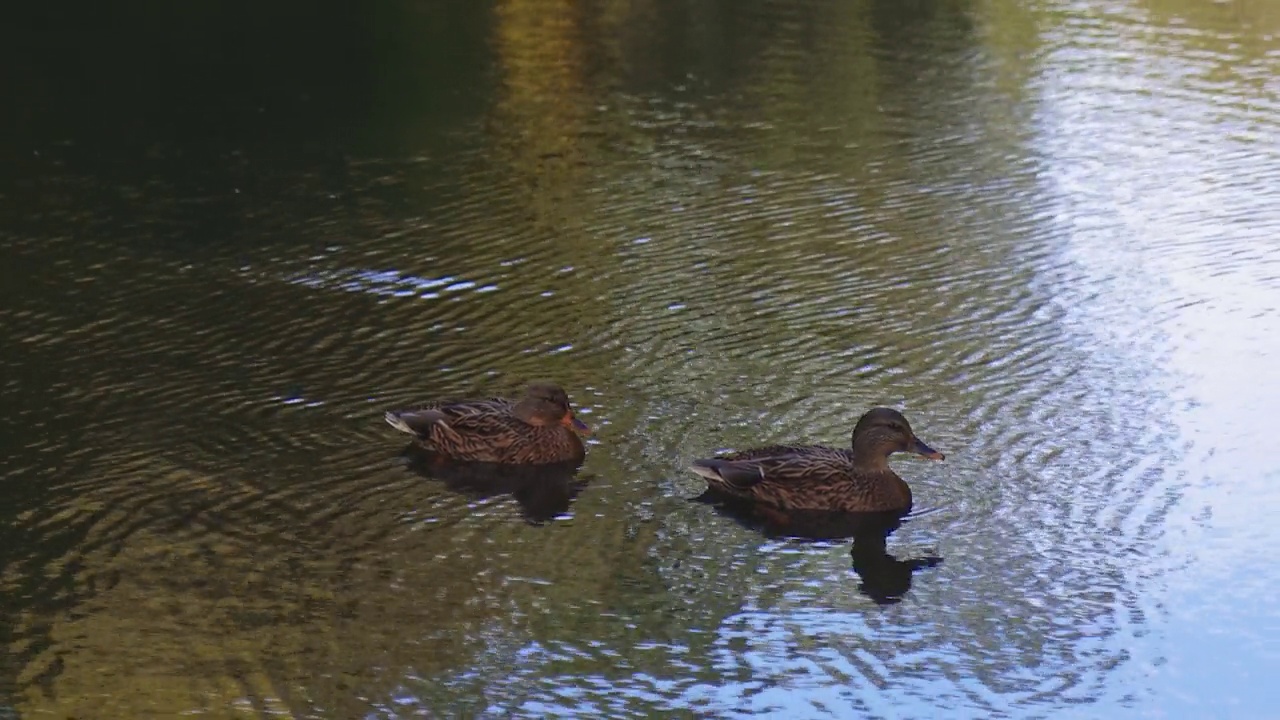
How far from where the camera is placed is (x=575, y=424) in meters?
11.2

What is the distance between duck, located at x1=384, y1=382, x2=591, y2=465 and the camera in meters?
11.1

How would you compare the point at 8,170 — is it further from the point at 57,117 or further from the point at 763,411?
the point at 763,411

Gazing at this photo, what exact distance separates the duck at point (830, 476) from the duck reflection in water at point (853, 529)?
4 cm

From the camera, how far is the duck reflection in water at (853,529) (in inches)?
376

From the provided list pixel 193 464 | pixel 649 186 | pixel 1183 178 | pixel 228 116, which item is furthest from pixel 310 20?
pixel 193 464

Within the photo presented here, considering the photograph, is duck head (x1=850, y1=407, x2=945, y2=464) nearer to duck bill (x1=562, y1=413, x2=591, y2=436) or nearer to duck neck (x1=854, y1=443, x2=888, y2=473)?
duck neck (x1=854, y1=443, x2=888, y2=473)

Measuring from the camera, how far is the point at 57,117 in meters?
21.8

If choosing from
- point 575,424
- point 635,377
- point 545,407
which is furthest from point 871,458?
point 635,377

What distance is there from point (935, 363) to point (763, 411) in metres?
1.64

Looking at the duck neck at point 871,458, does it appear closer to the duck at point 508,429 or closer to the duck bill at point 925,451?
the duck bill at point 925,451

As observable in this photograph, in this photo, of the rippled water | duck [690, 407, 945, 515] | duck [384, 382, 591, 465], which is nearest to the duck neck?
duck [690, 407, 945, 515]

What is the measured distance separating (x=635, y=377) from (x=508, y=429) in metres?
1.64

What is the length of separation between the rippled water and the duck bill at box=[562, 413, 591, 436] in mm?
173

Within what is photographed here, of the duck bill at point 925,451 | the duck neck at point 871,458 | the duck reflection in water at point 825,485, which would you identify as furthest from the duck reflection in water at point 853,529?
the duck bill at point 925,451
